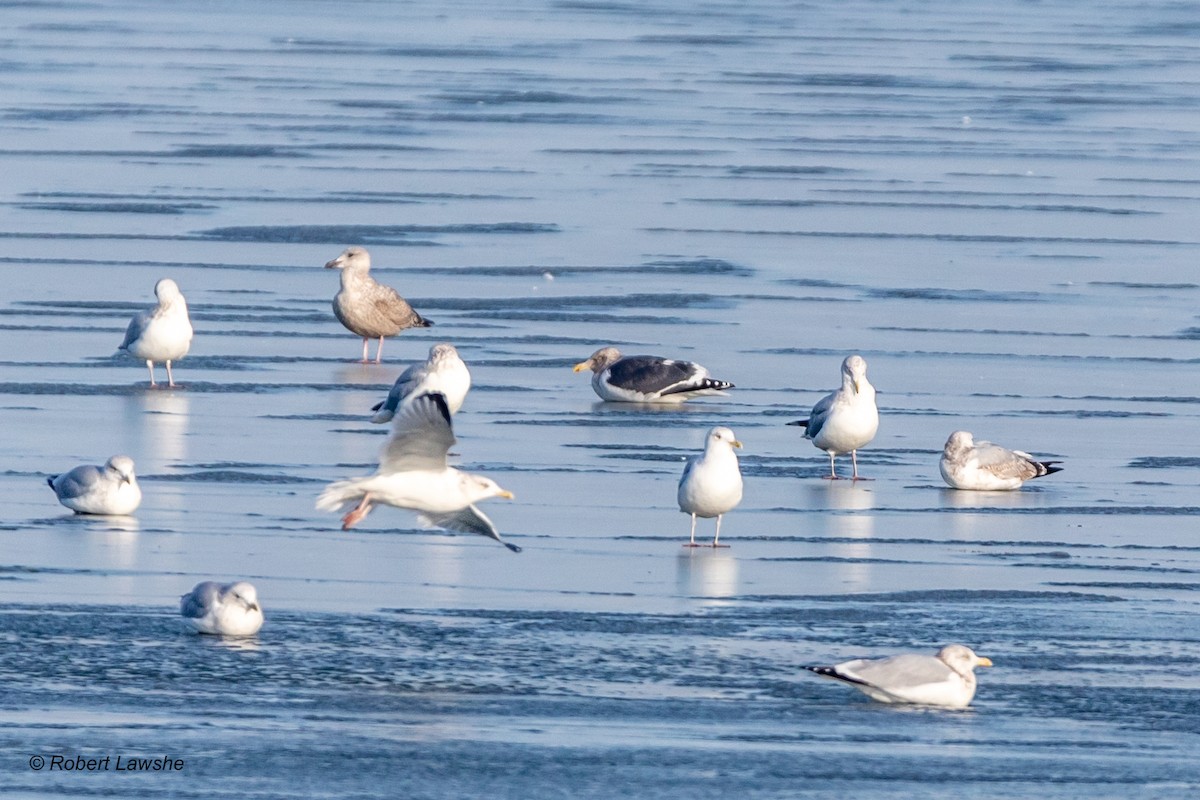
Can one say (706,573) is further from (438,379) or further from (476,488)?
(438,379)

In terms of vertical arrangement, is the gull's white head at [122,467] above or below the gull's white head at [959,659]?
above

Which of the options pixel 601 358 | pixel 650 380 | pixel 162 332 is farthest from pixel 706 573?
pixel 162 332

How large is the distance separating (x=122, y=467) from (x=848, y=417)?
3.69 m

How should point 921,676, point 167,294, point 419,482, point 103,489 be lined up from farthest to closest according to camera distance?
point 167,294 < point 103,489 < point 419,482 < point 921,676

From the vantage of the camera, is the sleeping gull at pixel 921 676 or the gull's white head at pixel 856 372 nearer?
the sleeping gull at pixel 921 676

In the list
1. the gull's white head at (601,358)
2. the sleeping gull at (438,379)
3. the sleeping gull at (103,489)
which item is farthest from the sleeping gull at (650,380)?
the sleeping gull at (103,489)

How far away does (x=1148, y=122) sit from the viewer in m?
30.3

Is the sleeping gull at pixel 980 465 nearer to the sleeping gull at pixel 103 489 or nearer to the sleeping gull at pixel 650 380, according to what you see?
the sleeping gull at pixel 650 380

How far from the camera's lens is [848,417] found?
1312 cm

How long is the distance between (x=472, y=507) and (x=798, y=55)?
2947cm

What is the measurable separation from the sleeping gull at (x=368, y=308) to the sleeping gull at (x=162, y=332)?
67.8 inches

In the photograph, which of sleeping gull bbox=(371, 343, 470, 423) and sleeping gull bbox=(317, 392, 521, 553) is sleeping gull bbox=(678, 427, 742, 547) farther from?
sleeping gull bbox=(371, 343, 470, 423)

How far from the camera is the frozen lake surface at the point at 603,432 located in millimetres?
8570

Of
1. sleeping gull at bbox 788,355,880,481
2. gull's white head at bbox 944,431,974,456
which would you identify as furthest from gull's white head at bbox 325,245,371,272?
gull's white head at bbox 944,431,974,456
